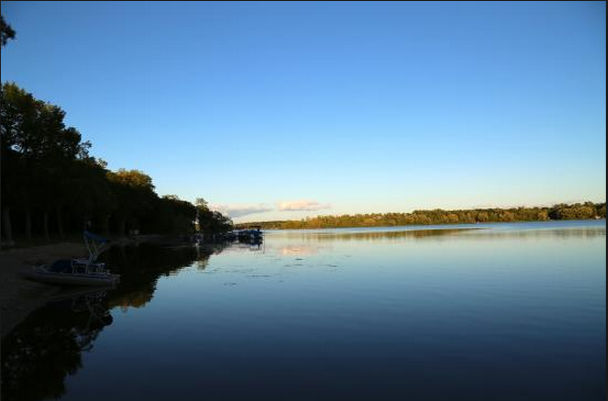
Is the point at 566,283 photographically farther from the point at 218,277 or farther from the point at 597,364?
the point at 218,277

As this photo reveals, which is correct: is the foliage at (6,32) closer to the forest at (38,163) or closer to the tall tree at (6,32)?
the tall tree at (6,32)

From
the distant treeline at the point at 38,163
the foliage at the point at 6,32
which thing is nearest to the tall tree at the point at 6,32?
the foliage at the point at 6,32

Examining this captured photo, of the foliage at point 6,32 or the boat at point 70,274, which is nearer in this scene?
the foliage at point 6,32

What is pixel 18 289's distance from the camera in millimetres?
28094

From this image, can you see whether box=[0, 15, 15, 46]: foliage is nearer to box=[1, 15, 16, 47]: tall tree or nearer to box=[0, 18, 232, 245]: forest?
box=[1, 15, 16, 47]: tall tree

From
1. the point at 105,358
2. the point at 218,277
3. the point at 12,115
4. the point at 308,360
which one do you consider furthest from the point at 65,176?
the point at 308,360

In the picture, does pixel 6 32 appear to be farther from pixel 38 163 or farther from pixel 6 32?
pixel 38 163

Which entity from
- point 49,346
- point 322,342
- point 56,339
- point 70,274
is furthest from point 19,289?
point 322,342

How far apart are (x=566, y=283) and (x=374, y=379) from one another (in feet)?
72.3

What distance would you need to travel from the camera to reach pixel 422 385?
1280 cm

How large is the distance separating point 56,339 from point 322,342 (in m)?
10.0

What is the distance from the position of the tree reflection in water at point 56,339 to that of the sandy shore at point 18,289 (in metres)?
0.59

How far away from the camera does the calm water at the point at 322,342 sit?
12688 millimetres

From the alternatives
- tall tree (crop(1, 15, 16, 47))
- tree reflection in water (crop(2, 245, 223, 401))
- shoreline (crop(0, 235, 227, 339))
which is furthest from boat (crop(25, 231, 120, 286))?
tall tree (crop(1, 15, 16, 47))
